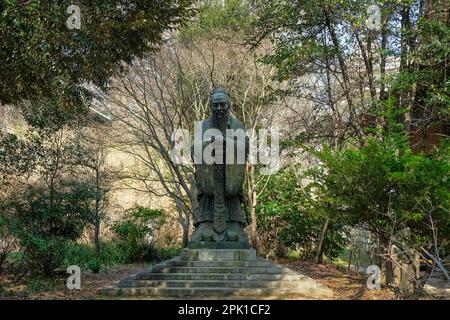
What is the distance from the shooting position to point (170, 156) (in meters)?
14.4

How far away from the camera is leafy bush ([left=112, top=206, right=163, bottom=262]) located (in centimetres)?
1486

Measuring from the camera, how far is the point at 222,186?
782 centimetres

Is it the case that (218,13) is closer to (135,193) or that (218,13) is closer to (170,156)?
(170,156)

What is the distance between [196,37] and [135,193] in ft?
27.9

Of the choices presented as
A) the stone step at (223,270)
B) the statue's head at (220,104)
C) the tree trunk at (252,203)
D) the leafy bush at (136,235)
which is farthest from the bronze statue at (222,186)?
the leafy bush at (136,235)

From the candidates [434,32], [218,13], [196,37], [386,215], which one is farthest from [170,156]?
[386,215]

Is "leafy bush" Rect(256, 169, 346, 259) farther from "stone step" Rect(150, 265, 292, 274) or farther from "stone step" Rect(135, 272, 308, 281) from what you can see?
"stone step" Rect(135, 272, 308, 281)

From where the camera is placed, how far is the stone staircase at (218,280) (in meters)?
6.67

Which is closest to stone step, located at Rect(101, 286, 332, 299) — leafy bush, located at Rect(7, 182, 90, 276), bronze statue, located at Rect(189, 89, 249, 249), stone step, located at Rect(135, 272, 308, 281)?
stone step, located at Rect(135, 272, 308, 281)

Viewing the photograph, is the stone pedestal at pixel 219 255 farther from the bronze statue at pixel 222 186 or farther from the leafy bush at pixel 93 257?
the leafy bush at pixel 93 257

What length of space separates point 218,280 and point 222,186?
62.9 inches

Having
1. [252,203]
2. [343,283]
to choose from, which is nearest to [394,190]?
[343,283]

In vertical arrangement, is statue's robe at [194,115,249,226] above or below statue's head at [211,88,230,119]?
below

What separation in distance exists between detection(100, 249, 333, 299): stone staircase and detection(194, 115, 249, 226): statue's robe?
2.23 ft
